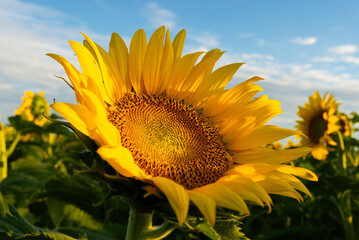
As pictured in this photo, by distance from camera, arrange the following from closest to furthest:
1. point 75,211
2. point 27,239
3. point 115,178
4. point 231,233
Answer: point 115,178 < point 27,239 < point 231,233 < point 75,211

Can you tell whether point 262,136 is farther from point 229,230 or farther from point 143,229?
point 143,229

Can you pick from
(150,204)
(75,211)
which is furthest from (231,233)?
(75,211)

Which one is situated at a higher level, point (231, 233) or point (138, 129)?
point (138, 129)

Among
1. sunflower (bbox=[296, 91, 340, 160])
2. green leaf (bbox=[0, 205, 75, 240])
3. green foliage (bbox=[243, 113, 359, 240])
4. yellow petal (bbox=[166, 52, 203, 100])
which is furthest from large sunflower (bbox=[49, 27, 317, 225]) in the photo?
sunflower (bbox=[296, 91, 340, 160])

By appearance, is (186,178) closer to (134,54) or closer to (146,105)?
(146,105)

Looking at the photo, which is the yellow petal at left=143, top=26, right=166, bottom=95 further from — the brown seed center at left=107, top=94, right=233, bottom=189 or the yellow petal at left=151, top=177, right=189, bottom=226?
the yellow petal at left=151, top=177, right=189, bottom=226

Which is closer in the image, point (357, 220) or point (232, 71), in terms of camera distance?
point (232, 71)
